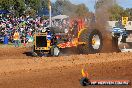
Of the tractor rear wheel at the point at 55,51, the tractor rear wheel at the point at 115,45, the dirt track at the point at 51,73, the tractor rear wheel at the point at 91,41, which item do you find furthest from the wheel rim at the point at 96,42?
the dirt track at the point at 51,73

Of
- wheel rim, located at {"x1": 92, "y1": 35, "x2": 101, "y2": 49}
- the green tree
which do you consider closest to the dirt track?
wheel rim, located at {"x1": 92, "y1": 35, "x2": 101, "y2": 49}

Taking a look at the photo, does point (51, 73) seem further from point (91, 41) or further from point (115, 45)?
point (115, 45)

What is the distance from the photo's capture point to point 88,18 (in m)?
20.6

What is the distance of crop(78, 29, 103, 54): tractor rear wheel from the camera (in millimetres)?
18906

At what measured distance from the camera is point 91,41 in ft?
63.0

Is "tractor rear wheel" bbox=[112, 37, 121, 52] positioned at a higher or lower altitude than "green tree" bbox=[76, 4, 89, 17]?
lower

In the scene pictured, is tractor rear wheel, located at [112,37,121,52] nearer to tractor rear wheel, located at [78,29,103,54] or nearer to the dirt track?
tractor rear wheel, located at [78,29,103,54]

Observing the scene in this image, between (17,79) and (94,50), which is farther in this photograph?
(94,50)

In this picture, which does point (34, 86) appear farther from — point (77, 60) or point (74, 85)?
point (77, 60)

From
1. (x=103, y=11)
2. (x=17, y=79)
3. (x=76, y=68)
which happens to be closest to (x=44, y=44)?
(x=103, y=11)

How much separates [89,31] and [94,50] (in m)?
1.05

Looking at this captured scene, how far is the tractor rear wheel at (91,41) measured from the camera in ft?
62.0

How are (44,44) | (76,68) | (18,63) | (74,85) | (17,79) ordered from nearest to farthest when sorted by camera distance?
(74,85), (17,79), (76,68), (18,63), (44,44)

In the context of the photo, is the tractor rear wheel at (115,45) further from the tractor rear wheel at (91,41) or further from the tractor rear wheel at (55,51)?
the tractor rear wheel at (55,51)
